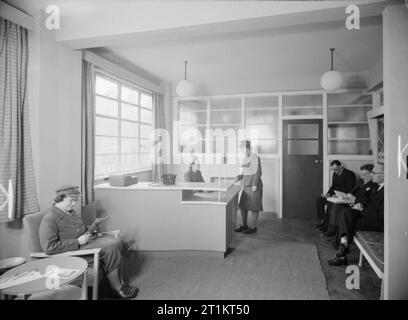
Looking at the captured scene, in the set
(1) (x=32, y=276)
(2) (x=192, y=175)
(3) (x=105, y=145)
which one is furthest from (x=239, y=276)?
(3) (x=105, y=145)

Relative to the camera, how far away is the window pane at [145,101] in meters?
5.17

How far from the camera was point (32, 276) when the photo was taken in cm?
175

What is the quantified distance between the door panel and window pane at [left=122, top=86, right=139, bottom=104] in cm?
289

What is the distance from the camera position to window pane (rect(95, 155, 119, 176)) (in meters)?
3.96

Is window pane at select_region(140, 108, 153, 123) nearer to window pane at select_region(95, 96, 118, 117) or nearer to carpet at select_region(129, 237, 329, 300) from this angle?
window pane at select_region(95, 96, 118, 117)

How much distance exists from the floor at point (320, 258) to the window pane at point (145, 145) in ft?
7.89

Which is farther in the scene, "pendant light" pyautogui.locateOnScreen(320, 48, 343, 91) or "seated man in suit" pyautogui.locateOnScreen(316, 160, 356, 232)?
"seated man in suit" pyautogui.locateOnScreen(316, 160, 356, 232)

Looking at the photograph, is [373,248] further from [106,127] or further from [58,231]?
Answer: [106,127]

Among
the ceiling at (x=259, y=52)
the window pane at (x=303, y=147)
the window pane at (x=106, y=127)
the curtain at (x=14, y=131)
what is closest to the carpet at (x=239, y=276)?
the curtain at (x=14, y=131)

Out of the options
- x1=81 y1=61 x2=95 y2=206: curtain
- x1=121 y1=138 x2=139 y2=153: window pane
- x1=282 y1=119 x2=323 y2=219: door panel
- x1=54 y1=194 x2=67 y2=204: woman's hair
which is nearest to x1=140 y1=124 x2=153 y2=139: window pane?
x1=121 y1=138 x2=139 y2=153: window pane

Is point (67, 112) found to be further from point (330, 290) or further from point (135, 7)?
point (330, 290)

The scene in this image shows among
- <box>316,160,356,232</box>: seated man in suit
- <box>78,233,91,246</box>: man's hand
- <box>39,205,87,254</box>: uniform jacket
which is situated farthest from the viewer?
<box>316,160,356,232</box>: seated man in suit

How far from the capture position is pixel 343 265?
2998 millimetres
